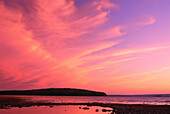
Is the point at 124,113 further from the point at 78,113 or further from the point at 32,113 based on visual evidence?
the point at 32,113

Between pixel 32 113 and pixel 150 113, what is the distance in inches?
805

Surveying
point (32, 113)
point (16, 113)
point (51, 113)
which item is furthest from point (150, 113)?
point (16, 113)

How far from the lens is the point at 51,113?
3772 cm

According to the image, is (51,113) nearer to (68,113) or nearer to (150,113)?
(68,113)

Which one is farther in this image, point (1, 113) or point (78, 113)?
point (78, 113)

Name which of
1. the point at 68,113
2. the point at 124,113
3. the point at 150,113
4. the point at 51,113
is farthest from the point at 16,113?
the point at 150,113

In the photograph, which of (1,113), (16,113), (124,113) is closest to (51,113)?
(16,113)

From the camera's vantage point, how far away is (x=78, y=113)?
129 ft

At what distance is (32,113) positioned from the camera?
37594 millimetres

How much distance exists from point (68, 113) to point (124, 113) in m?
9.96

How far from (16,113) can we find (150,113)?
75.6ft

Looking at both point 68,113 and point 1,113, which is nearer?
point 1,113

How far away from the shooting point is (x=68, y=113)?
3891 cm

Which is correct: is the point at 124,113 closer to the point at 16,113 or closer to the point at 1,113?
the point at 16,113
